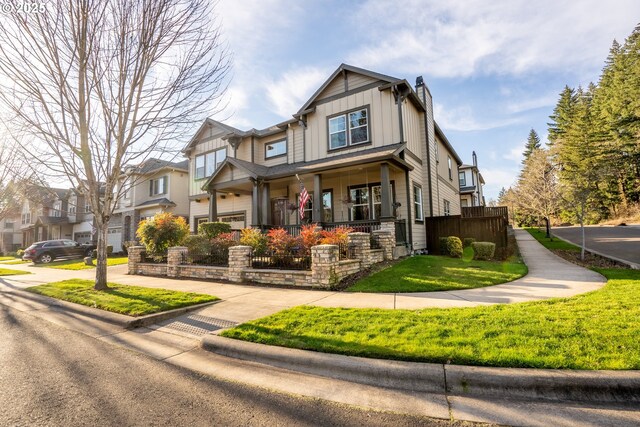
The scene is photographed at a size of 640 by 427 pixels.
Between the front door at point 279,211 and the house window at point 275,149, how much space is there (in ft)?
9.44

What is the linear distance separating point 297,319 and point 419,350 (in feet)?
7.01

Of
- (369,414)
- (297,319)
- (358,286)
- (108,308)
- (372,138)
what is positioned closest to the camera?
(369,414)

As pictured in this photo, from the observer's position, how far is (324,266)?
25.6 feet

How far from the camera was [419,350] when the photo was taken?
3.37 metres

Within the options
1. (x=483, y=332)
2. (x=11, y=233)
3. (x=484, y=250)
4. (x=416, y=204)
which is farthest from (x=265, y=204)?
(x=11, y=233)

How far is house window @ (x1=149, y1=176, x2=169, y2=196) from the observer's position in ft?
79.4

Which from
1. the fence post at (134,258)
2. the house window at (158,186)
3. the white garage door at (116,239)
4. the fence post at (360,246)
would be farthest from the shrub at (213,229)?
the white garage door at (116,239)

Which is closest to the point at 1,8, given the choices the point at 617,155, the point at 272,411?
the point at 272,411

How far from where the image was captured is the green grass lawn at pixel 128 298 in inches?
239

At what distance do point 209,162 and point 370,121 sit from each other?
38.3 ft

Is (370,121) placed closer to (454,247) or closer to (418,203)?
(418,203)

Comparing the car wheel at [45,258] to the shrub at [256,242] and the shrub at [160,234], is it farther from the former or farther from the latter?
the shrub at [256,242]

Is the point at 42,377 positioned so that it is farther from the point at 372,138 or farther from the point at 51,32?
the point at 372,138

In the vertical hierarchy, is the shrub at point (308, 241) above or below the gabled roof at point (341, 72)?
below
